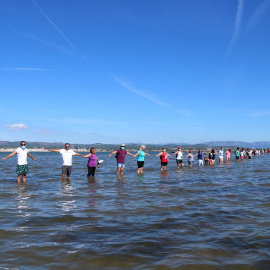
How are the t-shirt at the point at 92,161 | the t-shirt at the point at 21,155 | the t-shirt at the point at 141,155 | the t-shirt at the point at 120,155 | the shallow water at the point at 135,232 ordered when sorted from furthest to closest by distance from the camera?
the t-shirt at the point at 141,155 < the t-shirt at the point at 120,155 < the t-shirt at the point at 92,161 < the t-shirt at the point at 21,155 < the shallow water at the point at 135,232

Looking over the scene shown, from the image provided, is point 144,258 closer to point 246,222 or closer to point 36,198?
point 246,222

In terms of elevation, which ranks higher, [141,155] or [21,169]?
[141,155]

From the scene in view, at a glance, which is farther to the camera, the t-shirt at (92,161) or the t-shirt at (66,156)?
the t-shirt at (92,161)

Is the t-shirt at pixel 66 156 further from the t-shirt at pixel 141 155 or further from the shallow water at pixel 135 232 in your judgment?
the t-shirt at pixel 141 155

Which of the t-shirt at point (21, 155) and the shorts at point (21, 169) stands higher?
the t-shirt at point (21, 155)

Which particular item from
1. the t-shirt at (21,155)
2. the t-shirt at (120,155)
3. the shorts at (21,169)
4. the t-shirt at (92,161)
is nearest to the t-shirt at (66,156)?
the t-shirt at (92,161)

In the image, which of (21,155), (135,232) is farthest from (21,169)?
(135,232)

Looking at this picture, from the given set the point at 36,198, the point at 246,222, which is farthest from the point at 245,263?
the point at 36,198

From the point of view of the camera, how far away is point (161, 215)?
24.7ft

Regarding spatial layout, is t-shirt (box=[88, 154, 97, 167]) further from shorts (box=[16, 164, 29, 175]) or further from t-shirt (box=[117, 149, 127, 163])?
shorts (box=[16, 164, 29, 175])

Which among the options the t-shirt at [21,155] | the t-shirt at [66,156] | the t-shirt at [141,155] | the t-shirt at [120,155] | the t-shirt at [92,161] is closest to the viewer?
the t-shirt at [21,155]

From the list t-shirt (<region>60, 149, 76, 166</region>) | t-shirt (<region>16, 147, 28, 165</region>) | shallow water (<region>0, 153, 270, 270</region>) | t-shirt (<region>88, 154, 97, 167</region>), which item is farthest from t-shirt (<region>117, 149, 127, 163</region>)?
shallow water (<region>0, 153, 270, 270</region>)

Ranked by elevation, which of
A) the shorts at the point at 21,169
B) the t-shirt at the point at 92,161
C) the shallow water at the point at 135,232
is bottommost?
the shallow water at the point at 135,232

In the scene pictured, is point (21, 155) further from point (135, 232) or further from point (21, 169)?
point (135, 232)
